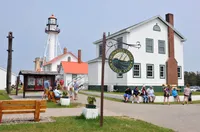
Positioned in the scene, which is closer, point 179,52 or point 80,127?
point 80,127

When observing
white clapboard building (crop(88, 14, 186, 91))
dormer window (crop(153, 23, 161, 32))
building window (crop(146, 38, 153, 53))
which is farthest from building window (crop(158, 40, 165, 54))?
dormer window (crop(153, 23, 161, 32))

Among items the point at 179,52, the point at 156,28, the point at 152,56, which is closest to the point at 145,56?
the point at 152,56

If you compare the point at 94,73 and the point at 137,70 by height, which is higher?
the point at 137,70

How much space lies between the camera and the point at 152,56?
28078 mm

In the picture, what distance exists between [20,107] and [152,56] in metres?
21.6

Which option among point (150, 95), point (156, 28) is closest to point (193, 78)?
point (156, 28)

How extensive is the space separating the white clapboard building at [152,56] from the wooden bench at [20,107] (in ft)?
57.3

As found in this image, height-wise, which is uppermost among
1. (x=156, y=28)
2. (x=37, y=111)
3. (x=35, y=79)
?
(x=156, y=28)

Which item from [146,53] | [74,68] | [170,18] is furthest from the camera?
[74,68]

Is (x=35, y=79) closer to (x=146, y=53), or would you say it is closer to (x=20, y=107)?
(x=20, y=107)

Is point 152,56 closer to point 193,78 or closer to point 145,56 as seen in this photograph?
point 145,56

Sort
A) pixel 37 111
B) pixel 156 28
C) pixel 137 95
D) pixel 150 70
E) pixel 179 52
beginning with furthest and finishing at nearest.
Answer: pixel 179 52 → pixel 156 28 → pixel 150 70 → pixel 137 95 → pixel 37 111

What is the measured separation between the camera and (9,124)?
8.40 metres

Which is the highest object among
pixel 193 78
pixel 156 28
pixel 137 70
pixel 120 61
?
pixel 156 28
